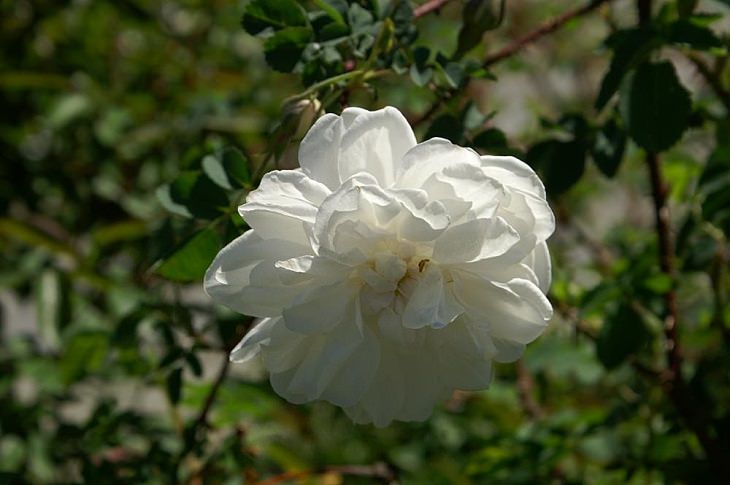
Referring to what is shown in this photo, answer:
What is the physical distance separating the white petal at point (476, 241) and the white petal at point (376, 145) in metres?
0.05

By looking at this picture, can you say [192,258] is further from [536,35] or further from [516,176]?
[536,35]

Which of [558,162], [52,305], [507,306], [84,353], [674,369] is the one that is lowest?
[52,305]

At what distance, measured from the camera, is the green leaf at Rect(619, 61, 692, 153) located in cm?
77

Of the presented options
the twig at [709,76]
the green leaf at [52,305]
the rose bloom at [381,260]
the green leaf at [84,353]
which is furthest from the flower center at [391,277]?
the green leaf at [52,305]

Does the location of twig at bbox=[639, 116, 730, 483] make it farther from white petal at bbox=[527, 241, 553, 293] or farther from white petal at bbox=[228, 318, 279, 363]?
white petal at bbox=[228, 318, 279, 363]

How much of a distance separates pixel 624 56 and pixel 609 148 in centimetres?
12

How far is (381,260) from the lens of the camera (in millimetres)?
583

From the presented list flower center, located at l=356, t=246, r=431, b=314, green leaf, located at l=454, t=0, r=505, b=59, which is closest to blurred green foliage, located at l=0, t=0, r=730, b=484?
green leaf, located at l=454, t=0, r=505, b=59

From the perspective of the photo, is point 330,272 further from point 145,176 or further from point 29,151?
point 29,151

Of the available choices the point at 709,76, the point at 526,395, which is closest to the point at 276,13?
the point at 709,76

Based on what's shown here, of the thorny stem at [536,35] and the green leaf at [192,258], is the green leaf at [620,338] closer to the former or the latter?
the thorny stem at [536,35]

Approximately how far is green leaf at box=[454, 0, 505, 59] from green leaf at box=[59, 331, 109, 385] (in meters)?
0.61

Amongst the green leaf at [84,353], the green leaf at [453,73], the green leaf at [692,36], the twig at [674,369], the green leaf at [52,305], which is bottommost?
the green leaf at [52,305]

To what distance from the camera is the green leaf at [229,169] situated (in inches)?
28.3
